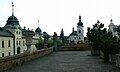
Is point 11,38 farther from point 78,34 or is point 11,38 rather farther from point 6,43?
point 78,34

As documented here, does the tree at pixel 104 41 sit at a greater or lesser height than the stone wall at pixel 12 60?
greater

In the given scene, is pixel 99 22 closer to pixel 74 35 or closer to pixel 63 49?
pixel 63 49

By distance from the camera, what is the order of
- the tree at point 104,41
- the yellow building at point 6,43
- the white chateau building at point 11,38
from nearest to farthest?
the tree at point 104,41 → the yellow building at point 6,43 → the white chateau building at point 11,38

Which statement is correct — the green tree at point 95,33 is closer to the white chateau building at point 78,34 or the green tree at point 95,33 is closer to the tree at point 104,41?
the tree at point 104,41

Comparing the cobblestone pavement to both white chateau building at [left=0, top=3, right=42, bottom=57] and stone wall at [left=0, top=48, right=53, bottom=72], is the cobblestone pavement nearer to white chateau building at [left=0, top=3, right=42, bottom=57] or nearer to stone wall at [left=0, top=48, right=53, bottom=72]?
stone wall at [left=0, top=48, right=53, bottom=72]

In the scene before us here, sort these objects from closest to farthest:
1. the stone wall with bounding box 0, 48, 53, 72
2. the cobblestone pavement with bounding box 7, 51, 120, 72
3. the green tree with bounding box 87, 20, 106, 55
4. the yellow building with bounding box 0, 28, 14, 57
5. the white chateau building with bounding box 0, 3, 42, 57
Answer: the stone wall with bounding box 0, 48, 53, 72 < the cobblestone pavement with bounding box 7, 51, 120, 72 < the green tree with bounding box 87, 20, 106, 55 < the yellow building with bounding box 0, 28, 14, 57 < the white chateau building with bounding box 0, 3, 42, 57

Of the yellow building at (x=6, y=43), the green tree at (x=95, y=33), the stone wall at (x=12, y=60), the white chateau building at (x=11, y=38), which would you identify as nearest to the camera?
the stone wall at (x=12, y=60)

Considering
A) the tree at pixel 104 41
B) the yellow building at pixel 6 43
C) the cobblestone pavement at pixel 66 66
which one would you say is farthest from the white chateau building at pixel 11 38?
the cobblestone pavement at pixel 66 66

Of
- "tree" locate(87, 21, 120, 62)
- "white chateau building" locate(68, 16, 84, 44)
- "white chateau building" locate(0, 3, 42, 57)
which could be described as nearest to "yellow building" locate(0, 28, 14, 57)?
"white chateau building" locate(0, 3, 42, 57)

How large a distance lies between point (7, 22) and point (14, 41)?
20.2ft

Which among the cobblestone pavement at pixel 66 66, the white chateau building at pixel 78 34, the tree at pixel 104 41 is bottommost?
the cobblestone pavement at pixel 66 66

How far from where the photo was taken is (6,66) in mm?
17156

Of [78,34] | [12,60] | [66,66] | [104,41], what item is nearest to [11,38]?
[104,41]

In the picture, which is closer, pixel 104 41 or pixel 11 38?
pixel 104 41
